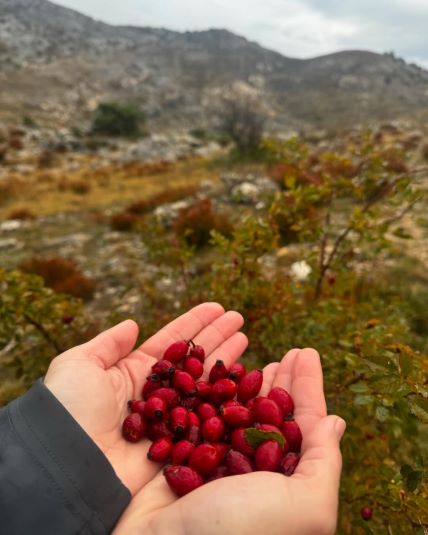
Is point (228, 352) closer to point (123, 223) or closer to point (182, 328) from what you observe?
point (182, 328)

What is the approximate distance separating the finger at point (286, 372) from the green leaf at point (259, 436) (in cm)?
57

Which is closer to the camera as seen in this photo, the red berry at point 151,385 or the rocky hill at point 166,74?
the red berry at point 151,385

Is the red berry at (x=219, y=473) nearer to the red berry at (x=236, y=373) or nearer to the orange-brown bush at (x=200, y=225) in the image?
the red berry at (x=236, y=373)

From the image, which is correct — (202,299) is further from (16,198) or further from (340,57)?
(340,57)

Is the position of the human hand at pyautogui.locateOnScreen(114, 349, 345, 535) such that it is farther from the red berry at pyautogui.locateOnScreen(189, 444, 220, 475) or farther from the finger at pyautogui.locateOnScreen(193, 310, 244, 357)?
the finger at pyautogui.locateOnScreen(193, 310, 244, 357)

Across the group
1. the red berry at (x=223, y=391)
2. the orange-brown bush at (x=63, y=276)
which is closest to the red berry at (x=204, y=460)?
the red berry at (x=223, y=391)

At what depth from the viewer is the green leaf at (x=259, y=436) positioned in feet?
6.15

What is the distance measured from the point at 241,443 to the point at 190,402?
1.61 ft

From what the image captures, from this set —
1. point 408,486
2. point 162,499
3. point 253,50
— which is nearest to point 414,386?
point 408,486

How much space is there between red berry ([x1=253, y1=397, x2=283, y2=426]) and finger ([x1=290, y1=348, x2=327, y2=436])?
144 mm

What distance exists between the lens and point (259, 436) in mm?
Answer: 1905

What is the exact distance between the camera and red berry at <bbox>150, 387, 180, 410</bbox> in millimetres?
2389

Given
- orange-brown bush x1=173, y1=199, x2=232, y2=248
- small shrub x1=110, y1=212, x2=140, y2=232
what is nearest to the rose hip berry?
orange-brown bush x1=173, y1=199, x2=232, y2=248

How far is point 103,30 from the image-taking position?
128 m
